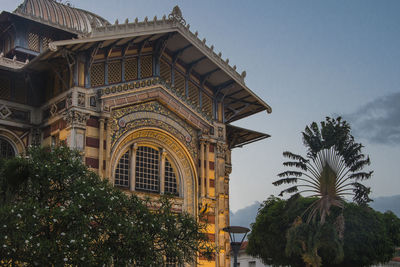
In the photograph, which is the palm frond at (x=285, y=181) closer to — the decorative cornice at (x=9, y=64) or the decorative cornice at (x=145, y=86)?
the decorative cornice at (x=145, y=86)

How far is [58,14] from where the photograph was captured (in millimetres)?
40219

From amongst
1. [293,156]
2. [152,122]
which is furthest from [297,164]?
[152,122]

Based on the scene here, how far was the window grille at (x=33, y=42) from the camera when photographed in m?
36.5

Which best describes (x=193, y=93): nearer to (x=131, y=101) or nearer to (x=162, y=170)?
(x=131, y=101)

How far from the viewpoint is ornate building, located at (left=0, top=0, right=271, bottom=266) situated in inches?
1163

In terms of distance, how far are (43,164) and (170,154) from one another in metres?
13.7

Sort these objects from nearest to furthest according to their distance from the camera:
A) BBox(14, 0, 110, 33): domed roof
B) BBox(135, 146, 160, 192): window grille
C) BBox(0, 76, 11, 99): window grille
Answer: BBox(0, 76, 11, 99): window grille, BBox(135, 146, 160, 192): window grille, BBox(14, 0, 110, 33): domed roof

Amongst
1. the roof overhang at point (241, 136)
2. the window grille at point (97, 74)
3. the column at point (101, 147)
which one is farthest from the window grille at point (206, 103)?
the column at point (101, 147)

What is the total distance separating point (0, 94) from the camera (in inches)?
1199

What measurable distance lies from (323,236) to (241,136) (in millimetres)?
8984

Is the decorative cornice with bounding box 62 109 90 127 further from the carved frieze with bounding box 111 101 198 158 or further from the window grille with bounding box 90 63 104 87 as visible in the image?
the window grille with bounding box 90 63 104 87

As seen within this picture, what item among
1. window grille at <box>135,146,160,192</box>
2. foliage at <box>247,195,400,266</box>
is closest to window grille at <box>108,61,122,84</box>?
window grille at <box>135,146,160,192</box>

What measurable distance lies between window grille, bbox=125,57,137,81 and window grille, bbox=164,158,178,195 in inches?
200

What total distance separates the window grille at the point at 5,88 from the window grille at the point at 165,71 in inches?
333
